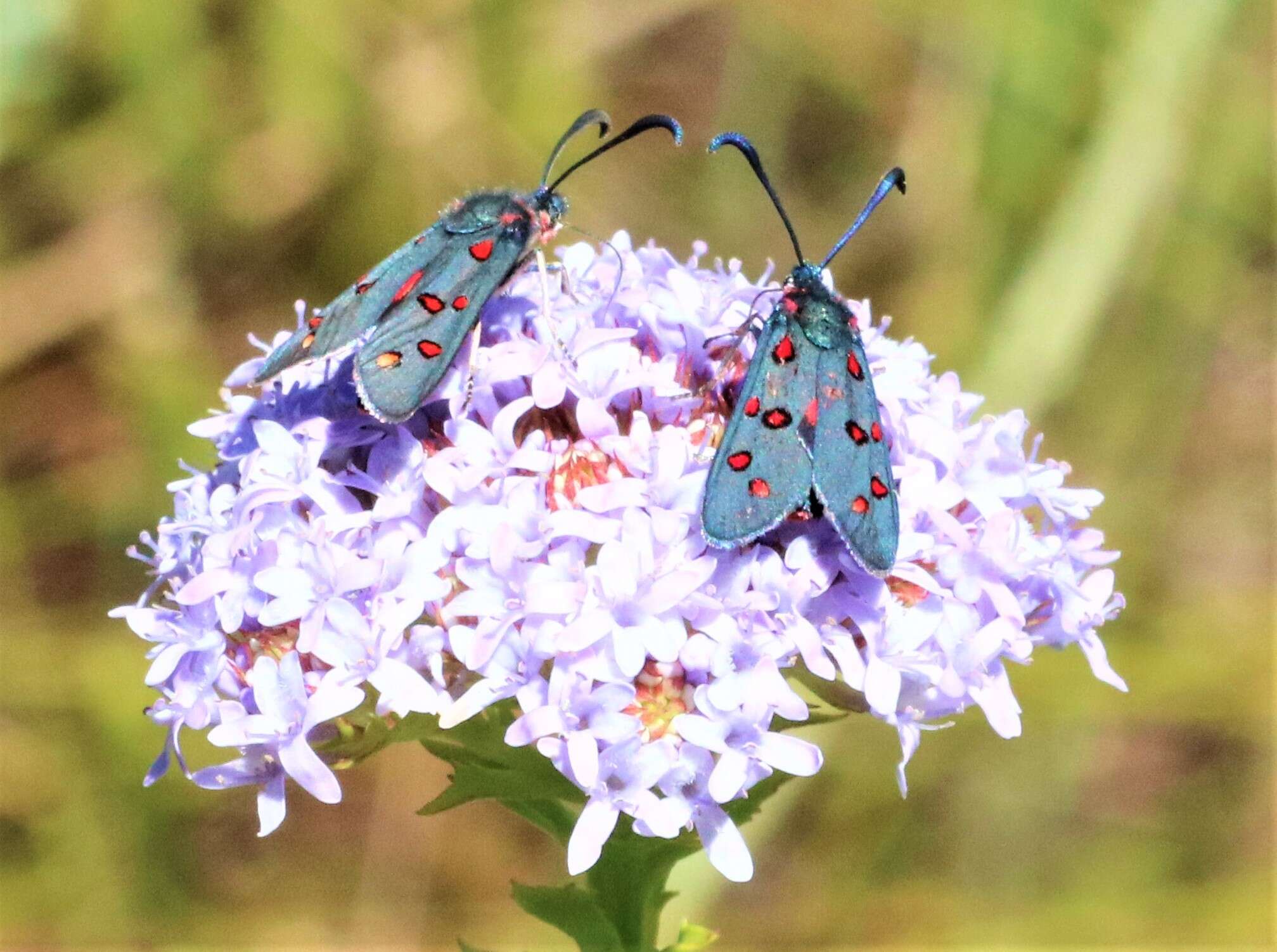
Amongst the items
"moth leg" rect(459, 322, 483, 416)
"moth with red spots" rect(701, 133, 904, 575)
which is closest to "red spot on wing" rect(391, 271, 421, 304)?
"moth leg" rect(459, 322, 483, 416)

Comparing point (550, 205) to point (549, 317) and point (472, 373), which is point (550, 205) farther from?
point (472, 373)

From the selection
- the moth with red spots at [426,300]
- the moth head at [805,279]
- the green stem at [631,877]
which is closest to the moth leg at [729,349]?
the moth head at [805,279]

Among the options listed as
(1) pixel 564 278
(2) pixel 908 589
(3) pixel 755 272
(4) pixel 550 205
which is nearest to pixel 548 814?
(2) pixel 908 589

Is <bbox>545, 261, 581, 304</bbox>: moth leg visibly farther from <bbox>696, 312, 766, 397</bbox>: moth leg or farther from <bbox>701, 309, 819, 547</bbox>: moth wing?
<bbox>701, 309, 819, 547</bbox>: moth wing

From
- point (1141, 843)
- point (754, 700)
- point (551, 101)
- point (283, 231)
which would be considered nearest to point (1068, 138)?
point (551, 101)

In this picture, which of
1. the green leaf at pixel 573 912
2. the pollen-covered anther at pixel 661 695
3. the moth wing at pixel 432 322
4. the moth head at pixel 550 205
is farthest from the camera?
the moth head at pixel 550 205

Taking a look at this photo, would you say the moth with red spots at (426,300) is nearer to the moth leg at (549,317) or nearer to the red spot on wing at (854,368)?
the moth leg at (549,317)
